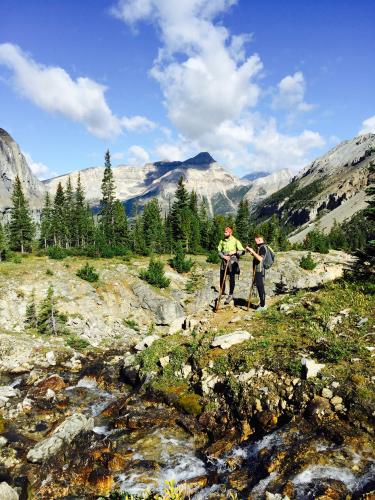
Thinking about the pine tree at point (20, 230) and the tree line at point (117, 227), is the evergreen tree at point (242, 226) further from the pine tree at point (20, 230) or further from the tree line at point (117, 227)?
the pine tree at point (20, 230)

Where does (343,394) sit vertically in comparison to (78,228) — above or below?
below

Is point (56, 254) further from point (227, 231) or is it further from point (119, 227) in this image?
point (227, 231)

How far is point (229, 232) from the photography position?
54.5 ft

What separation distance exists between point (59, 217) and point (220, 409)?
71.5 metres

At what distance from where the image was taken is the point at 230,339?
1305 centimetres

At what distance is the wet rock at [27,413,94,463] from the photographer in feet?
31.9

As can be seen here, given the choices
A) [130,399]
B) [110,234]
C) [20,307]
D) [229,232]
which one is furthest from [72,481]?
[110,234]

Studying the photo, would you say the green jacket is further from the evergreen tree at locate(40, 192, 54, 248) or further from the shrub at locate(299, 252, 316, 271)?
the evergreen tree at locate(40, 192, 54, 248)

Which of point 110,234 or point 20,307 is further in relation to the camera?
point 110,234

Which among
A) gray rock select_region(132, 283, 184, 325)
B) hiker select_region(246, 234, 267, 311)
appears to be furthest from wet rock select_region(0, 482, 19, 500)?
gray rock select_region(132, 283, 184, 325)

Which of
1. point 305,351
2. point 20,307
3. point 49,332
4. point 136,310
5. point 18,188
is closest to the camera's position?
point 305,351

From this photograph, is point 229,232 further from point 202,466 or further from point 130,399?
point 202,466

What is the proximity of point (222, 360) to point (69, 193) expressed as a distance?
7316 centimetres

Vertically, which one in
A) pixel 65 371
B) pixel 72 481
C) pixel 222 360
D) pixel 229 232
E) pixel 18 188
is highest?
pixel 18 188
